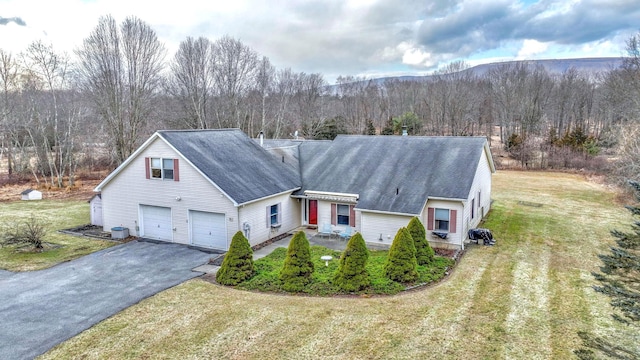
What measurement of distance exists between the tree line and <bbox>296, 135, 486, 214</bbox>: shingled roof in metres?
12.9

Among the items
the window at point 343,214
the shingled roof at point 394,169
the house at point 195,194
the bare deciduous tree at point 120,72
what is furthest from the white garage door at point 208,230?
the bare deciduous tree at point 120,72

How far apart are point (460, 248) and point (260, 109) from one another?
36144mm

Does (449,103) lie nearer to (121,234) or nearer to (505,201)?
(505,201)

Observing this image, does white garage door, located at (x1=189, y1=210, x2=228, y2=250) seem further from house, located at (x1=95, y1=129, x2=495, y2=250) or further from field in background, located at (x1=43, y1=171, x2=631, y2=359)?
field in background, located at (x1=43, y1=171, x2=631, y2=359)

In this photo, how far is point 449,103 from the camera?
59219 mm

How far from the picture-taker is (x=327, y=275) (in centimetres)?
1366

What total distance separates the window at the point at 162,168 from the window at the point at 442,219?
12.1 metres

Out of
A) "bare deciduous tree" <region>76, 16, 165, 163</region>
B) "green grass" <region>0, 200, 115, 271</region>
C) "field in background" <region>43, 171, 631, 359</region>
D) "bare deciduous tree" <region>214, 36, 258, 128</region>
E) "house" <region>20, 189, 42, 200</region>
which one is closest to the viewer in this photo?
"field in background" <region>43, 171, 631, 359</region>

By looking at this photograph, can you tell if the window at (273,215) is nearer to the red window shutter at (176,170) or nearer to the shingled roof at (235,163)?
the shingled roof at (235,163)

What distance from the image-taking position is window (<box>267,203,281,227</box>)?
18297mm

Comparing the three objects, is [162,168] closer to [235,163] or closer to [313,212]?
[235,163]

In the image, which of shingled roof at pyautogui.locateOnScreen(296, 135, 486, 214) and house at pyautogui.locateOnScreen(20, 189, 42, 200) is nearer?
shingled roof at pyautogui.locateOnScreen(296, 135, 486, 214)

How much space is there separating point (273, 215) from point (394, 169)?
651cm

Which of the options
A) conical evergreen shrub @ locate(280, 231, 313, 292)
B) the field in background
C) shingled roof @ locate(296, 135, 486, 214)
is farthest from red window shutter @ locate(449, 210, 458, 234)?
conical evergreen shrub @ locate(280, 231, 313, 292)
